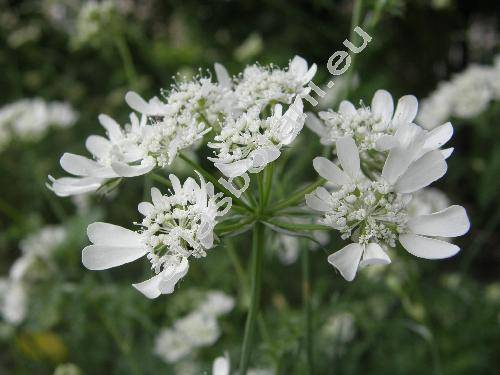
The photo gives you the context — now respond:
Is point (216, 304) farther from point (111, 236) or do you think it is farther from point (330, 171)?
point (330, 171)

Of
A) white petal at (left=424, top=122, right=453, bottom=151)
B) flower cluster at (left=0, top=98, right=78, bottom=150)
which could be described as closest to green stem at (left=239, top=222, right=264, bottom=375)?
white petal at (left=424, top=122, right=453, bottom=151)

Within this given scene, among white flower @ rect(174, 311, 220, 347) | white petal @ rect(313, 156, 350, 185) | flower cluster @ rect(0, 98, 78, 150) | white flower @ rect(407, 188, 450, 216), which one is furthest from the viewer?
flower cluster @ rect(0, 98, 78, 150)

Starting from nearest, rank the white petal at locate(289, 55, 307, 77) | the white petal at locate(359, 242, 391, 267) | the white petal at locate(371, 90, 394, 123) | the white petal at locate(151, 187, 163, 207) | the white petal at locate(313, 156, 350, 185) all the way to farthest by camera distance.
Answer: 1. the white petal at locate(359, 242, 391, 267)
2. the white petal at locate(313, 156, 350, 185)
3. the white petal at locate(151, 187, 163, 207)
4. the white petal at locate(371, 90, 394, 123)
5. the white petal at locate(289, 55, 307, 77)

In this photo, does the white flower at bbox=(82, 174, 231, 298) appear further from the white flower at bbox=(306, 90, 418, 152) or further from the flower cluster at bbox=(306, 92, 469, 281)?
the white flower at bbox=(306, 90, 418, 152)

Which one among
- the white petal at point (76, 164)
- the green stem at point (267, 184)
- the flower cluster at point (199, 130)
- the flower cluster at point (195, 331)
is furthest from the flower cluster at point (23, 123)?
the green stem at point (267, 184)

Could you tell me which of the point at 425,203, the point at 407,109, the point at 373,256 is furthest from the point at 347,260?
the point at 425,203

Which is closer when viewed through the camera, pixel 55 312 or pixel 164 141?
pixel 164 141

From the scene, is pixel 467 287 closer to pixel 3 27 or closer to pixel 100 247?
pixel 100 247

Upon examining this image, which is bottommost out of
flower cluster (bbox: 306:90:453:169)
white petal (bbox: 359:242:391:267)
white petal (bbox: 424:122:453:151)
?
white petal (bbox: 359:242:391:267)

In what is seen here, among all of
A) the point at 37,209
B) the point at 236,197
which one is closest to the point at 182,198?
the point at 236,197
